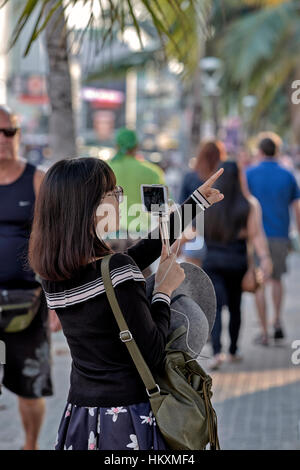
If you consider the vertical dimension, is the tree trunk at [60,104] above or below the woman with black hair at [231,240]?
above

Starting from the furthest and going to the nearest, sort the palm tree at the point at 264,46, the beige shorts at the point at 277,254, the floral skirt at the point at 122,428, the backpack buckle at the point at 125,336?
the palm tree at the point at 264,46 → the beige shorts at the point at 277,254 → the floral skirt at the point at 122,428 → the backpack buckle at the point at 125,336

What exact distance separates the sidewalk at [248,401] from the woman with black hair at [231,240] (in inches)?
17.8

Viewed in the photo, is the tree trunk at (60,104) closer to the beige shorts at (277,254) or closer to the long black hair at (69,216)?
the beige shorts at (277,254)

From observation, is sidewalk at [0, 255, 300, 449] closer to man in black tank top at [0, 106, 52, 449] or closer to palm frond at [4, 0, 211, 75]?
man in black tank top at [0, 106, 52, 449]

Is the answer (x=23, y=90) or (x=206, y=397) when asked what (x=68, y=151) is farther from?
(x=23, y=90)

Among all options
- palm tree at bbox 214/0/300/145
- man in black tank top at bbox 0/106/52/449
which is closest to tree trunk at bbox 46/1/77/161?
man in black tank top at bbox 0/106/52/449

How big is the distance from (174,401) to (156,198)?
26.9 inches

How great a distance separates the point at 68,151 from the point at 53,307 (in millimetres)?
6219

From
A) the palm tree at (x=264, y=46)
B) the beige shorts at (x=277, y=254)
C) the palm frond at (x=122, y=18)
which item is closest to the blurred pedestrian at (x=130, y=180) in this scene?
the palm frond at (x=122, y=18)

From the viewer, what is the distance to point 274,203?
8.80 m

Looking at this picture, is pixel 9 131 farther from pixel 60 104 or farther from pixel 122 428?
pixel 60 104

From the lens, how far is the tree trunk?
855 centimetres

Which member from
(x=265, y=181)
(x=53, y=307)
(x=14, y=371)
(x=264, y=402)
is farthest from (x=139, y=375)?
(x=265, y=181)

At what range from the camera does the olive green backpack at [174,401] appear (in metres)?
2.78
